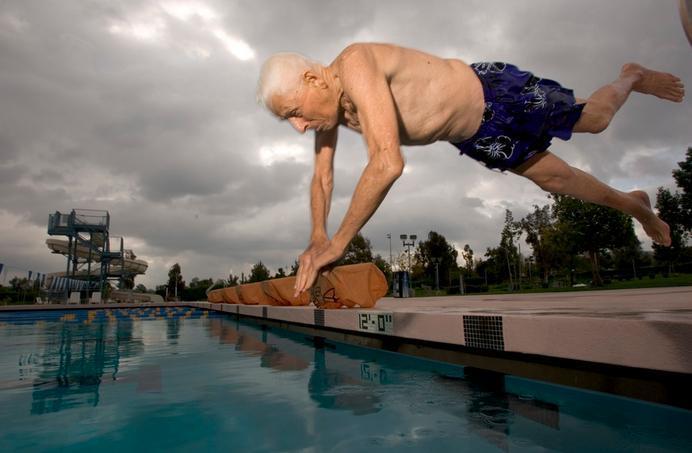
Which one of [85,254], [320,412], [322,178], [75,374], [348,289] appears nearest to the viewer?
[320,412]

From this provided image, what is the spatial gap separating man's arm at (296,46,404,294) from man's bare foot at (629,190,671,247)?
228 centimetres

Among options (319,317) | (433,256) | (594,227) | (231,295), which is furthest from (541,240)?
(319,317)

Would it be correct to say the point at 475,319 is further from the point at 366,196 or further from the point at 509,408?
the point at 366,196

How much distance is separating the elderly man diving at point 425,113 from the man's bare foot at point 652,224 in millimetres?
18

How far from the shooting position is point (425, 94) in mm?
2115

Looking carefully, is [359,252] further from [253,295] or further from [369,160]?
[369,160]

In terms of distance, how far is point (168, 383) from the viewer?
2.84m

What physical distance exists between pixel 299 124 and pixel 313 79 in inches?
9.2

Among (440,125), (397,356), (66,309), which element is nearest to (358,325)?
(397,356)

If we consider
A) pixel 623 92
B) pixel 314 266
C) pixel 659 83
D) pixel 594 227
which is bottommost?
pixel 314 266

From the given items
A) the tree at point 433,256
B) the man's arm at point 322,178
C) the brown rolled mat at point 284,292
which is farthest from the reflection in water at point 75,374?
the tree at point 433,256

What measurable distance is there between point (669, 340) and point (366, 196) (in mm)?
1142

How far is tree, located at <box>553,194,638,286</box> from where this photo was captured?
24.6 m

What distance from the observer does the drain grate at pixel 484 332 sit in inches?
84.1
